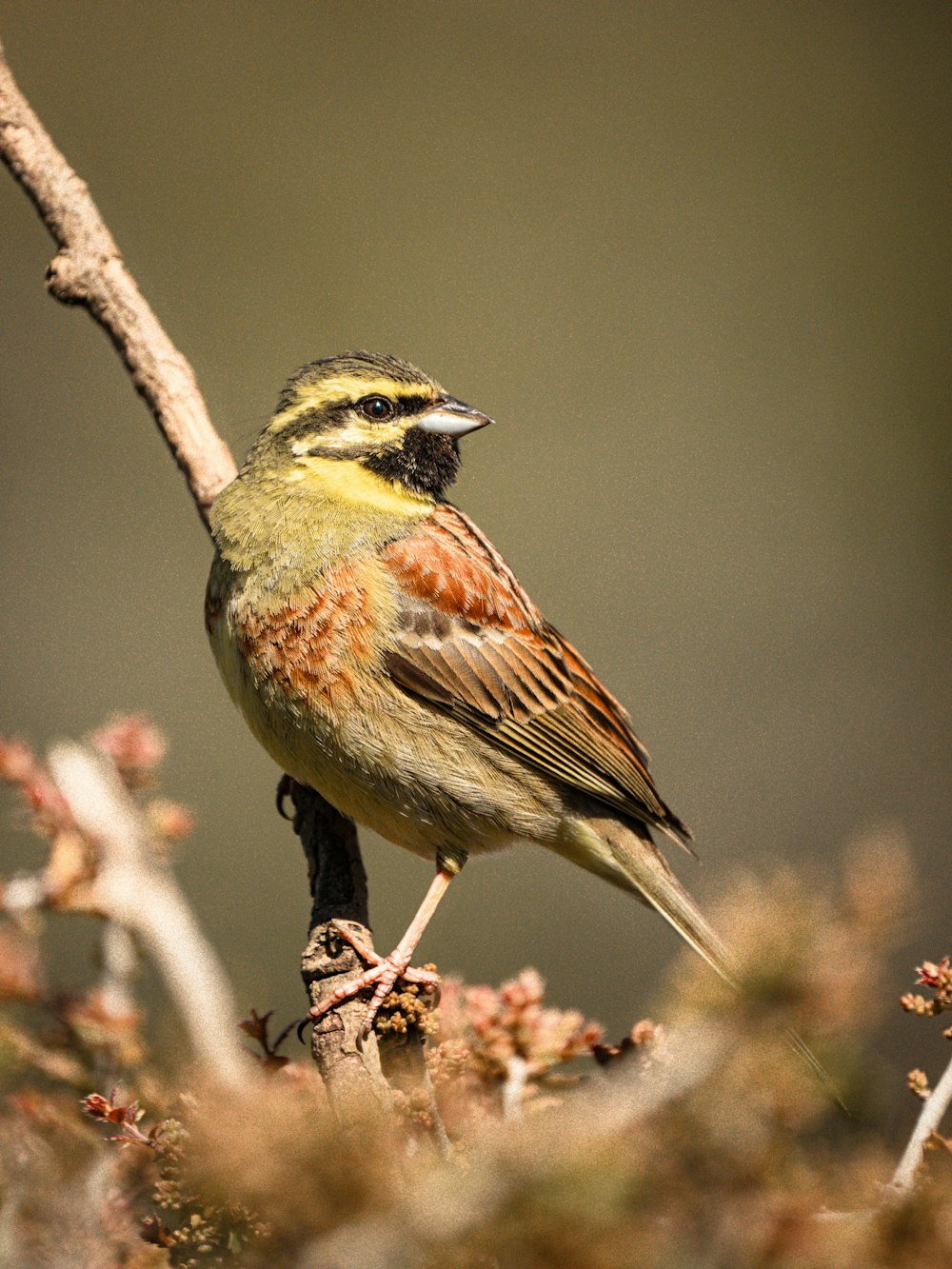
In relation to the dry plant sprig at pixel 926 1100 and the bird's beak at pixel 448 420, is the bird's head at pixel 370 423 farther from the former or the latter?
the dry plant sprig at pixel 926 1100

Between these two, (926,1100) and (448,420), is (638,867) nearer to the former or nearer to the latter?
(448,420)

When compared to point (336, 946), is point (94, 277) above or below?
above

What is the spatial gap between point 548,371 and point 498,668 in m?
6.53

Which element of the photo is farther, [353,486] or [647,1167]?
[353,486]

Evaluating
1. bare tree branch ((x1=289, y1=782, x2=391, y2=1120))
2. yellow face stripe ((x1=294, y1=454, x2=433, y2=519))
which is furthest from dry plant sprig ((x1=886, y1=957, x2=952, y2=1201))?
yellow face stripe ((x1=294, y1=454, x2=433, y2=519))

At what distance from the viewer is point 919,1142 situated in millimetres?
1301

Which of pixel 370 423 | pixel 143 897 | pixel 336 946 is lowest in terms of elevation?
pixel 143 897

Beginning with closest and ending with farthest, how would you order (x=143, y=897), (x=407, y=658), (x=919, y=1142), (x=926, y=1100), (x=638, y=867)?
(x=919, y=1142)
(x=926, y=1100)
(x=143, y=897)
(x=407, y=658)
(x=638, y=867)

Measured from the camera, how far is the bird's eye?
3.21 metres

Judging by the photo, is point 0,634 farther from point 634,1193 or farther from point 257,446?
point 634,1193

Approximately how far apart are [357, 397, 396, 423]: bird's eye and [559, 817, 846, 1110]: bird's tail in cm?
112

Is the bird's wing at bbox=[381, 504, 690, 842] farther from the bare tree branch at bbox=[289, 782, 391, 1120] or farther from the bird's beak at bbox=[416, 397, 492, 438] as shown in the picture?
the bare tree branch at bbox=[289, 782, 391, 1120]

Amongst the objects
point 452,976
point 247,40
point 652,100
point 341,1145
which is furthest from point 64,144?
point 341,1145

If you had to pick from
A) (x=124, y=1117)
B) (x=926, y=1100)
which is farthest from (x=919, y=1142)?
(x=124, y=1117)
